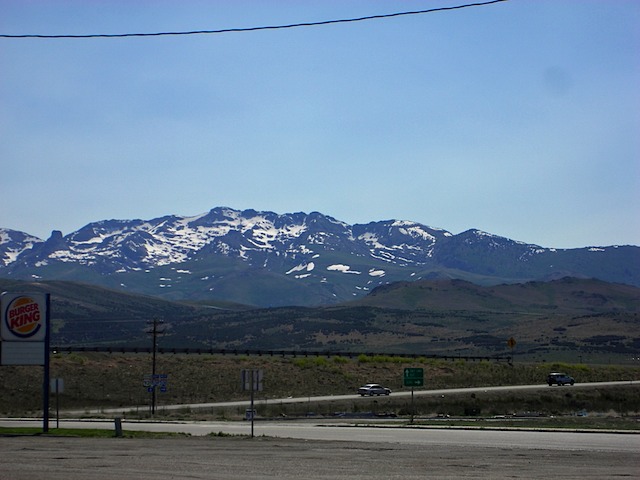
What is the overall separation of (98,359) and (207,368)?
11782mm

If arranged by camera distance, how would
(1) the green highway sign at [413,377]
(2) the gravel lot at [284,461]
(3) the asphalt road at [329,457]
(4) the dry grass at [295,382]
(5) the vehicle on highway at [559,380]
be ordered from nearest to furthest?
1. (2) the gravel lot at [284,461]
2. (3) the asphalt road at [329,457]
3. (1) the green highway sign at [413,377]
4. (4) the dry grass at [295,382]
5. (5) the vehicle on highway at [559,380]

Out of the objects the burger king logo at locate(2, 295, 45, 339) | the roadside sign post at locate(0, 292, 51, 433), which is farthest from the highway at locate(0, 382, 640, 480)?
the burger king logo at locate(2, 295, 45, 339)

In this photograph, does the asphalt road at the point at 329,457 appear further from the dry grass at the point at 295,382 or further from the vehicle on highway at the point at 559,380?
the vehicle on highway at the point at 559,380

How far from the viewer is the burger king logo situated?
41469 millimetres

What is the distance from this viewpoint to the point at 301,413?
60719mm

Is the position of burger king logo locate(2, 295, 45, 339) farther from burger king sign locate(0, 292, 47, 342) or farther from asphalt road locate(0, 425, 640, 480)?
asphalt road locate(0, 425, 640, 480)

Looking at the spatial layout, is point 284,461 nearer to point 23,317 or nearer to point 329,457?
point 329,457

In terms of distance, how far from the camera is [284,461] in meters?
26.6

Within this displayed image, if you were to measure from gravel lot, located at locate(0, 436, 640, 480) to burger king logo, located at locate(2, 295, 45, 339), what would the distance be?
25.5ft

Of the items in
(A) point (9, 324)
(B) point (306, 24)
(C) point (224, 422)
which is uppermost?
(B) point (306, 24)

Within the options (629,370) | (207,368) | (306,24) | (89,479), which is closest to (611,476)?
(89,479)

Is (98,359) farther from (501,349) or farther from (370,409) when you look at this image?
(501,349)

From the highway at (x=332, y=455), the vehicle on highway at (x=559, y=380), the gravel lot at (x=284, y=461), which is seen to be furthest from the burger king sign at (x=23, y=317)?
the vehicle on highway at (x=559, y=380)

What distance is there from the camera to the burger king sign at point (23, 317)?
41.4 meters
